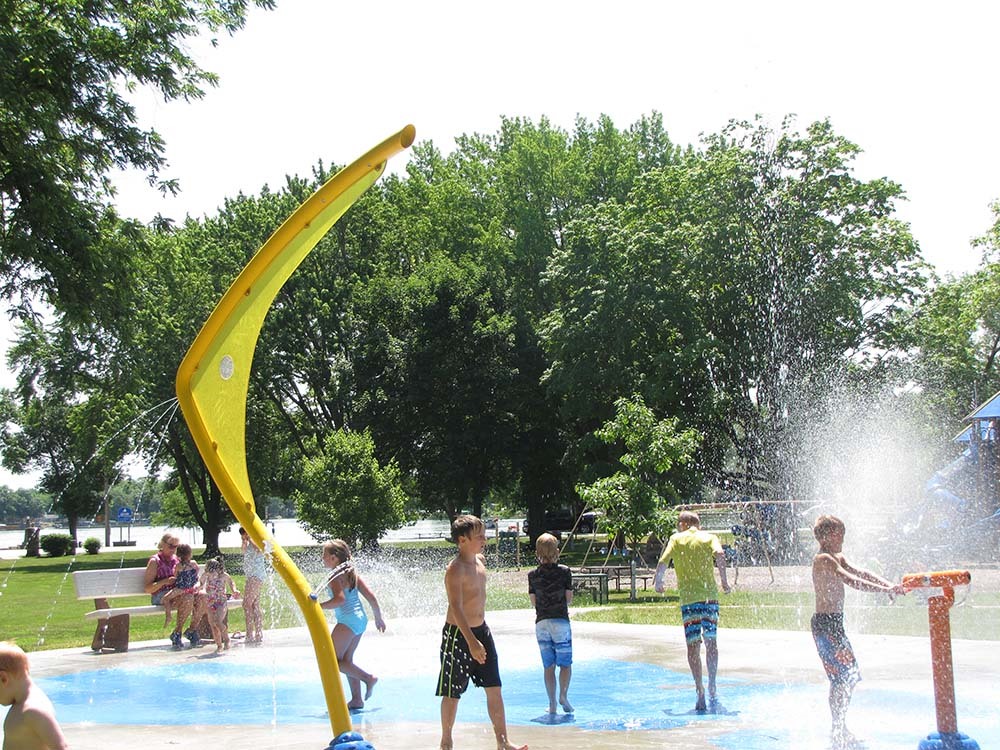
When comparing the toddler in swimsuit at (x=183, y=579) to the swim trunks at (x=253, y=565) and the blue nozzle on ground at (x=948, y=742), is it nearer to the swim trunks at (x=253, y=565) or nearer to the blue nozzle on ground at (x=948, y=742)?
the swim trunks at (x=253, y=565)

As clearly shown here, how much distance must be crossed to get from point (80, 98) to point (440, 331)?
80.8ft

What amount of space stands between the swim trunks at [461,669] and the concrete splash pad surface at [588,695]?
0.85m

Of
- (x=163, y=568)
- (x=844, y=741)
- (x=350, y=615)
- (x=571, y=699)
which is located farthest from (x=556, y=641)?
(x=163, y=568)

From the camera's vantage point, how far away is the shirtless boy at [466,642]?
7090 mm

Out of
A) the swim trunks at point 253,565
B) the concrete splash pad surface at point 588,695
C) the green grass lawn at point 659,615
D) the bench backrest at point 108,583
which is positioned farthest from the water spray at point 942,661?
the bench backrest at point 108,583

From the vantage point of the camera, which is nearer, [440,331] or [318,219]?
[318,219]

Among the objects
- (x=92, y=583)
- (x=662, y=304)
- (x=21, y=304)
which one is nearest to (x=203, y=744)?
(x=92, y=583)

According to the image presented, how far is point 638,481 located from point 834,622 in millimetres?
14297

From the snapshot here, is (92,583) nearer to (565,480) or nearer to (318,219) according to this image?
(318,219)

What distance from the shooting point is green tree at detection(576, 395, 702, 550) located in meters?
21.7

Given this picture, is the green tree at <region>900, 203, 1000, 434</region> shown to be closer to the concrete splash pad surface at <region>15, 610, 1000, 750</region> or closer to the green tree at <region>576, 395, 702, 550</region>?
the green tree at <region>576, 395, 702, 550</region>

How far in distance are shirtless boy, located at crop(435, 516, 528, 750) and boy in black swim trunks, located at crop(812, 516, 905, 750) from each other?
2.27 m

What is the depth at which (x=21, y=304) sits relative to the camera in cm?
1714

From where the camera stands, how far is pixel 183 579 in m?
14.7
